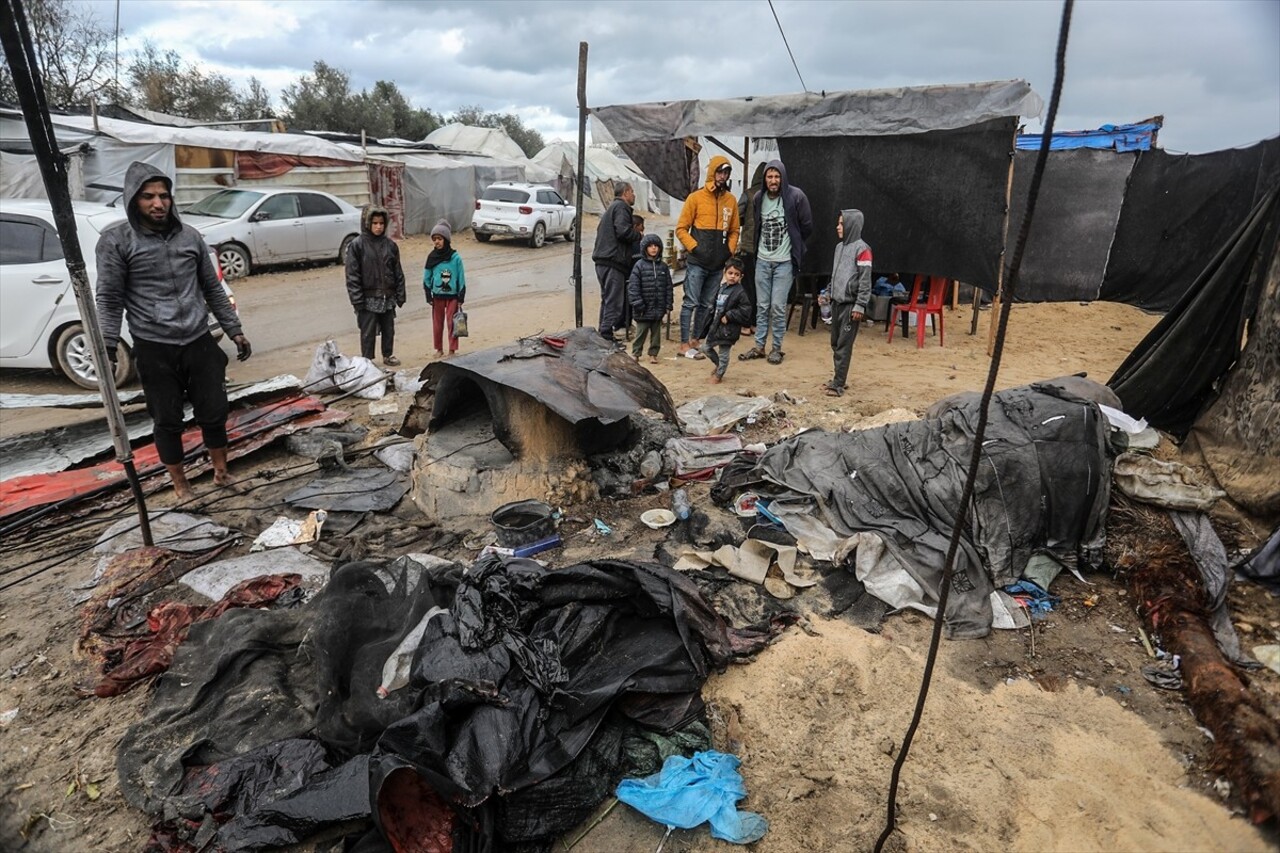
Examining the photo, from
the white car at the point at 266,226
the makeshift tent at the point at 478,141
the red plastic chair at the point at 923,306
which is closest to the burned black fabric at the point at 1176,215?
the red plastic chair at the point at 923,306

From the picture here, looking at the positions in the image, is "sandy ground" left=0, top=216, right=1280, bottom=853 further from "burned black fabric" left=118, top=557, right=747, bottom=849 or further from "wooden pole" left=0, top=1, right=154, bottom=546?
"wooden pole" left=0, top=1, right=154, bottom=546

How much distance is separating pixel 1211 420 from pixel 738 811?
176 inches

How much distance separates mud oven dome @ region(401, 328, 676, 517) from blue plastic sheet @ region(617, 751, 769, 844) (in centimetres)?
207

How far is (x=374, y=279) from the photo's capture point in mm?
7484

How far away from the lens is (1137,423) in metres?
4.73

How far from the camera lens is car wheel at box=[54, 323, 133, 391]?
697 centimetres

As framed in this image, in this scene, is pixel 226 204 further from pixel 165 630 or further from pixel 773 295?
pixel 165 630

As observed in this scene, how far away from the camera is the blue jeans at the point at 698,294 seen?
798 centimetres

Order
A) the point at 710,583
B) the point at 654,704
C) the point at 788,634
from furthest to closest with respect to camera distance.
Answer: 1. the point at 710,583
2. the point at 788,634
3. the point at 654,704

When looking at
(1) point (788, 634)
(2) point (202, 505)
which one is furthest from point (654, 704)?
(2) point (202, 505)

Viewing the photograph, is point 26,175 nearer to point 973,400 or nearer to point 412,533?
point 412,533

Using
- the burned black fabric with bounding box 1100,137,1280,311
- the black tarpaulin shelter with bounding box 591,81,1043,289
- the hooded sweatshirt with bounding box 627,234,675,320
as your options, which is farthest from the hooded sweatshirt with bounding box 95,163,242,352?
the burned black fabric with bounding box 1100,137,1280,311

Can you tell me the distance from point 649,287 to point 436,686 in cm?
557

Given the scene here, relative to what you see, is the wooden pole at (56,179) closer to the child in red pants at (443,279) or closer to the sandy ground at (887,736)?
the sandy ground at (887,736)
